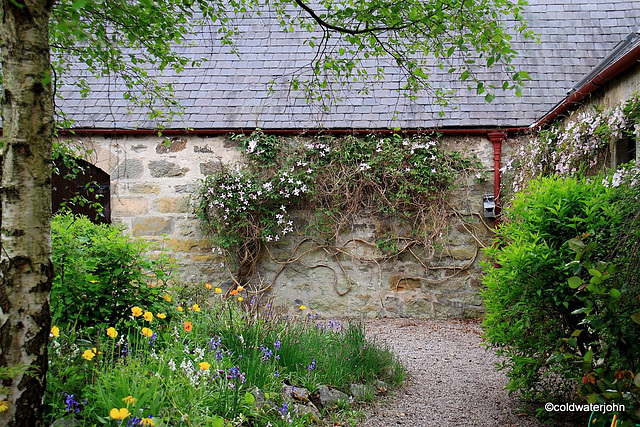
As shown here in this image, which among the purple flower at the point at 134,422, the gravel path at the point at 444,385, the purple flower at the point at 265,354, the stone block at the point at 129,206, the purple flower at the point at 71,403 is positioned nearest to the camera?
the purple flower at the point at 134,422

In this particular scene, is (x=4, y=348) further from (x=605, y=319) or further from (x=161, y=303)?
(x=605, y=319)

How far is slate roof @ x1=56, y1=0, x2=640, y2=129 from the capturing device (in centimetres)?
717

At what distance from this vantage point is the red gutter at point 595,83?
13.5ft

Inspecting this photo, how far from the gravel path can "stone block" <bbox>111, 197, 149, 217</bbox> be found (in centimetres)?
354

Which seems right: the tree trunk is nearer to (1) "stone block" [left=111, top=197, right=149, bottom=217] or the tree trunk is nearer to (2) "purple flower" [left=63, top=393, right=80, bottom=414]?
(2) "purple flower" [left=63, top=393, right=80, bottom=414]

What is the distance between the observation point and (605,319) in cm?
210

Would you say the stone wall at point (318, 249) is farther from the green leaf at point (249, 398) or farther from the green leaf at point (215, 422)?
the green leaf at point (215, 422)

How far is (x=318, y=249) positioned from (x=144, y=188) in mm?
2581

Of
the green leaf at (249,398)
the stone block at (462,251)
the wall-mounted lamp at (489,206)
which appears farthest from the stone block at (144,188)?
the green leaf at (249,398)

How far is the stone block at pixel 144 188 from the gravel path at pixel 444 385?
3.49 metres

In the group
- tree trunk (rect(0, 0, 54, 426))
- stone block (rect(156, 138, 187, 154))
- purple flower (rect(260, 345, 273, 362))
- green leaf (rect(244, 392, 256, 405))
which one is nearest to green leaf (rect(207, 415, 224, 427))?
green leaf (rect(244, 392, 256, 405))

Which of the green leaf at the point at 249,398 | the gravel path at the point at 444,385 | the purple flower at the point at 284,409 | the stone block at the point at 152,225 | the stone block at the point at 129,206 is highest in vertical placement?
the stone block at the point at 129,206

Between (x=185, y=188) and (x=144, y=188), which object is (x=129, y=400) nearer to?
(x=185, y=188)

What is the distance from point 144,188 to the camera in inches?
292
